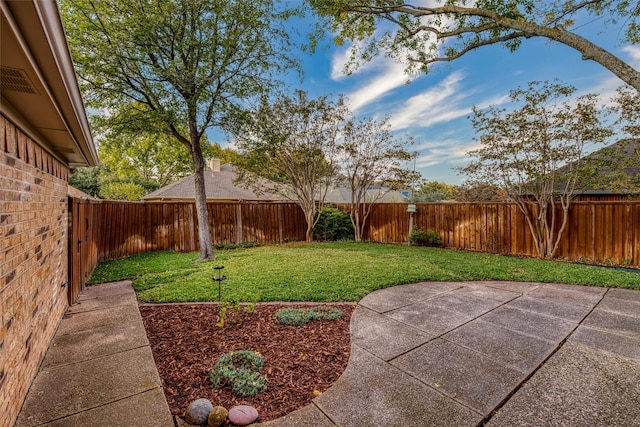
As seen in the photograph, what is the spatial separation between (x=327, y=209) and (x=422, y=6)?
25.0ft

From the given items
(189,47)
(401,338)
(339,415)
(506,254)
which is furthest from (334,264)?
(189,47)

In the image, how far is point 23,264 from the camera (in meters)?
2.10

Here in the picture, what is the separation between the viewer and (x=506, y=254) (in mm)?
8625

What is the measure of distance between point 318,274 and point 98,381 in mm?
3960

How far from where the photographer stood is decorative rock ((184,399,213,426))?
1878mm

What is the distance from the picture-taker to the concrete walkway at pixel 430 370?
193 cm

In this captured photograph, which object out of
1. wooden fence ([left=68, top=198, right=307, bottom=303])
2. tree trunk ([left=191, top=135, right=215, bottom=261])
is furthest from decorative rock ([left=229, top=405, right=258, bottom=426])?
tree trunk ([left=191, top=135, right=215, bottom=261])

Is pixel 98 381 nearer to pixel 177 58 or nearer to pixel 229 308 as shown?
pixel 229 308

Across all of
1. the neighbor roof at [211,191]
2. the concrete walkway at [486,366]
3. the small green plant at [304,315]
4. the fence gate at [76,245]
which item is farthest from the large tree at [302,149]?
the concrete walkway at [486,366]

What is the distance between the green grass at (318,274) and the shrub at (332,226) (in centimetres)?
405

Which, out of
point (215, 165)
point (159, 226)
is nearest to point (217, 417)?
point (159, 226)

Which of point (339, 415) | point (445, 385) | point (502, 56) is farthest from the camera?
point (502, 56)

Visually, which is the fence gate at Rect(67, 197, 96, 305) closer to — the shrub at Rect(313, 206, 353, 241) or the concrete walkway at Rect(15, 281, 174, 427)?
the concrete walkway at Rect(15, 281, 174, 427)

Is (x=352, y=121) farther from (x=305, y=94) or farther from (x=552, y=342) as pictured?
(x=552, y=342)
